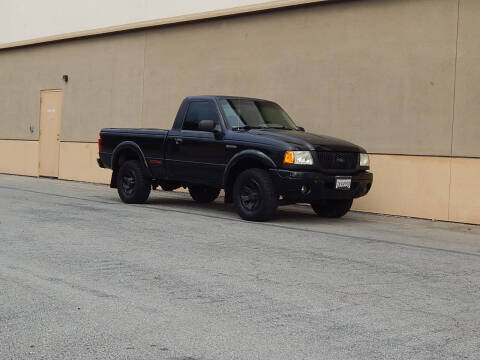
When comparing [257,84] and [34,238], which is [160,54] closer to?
[257,84]

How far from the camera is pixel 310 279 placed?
6406mm

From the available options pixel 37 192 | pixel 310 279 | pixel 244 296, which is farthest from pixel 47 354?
pixel 37 192

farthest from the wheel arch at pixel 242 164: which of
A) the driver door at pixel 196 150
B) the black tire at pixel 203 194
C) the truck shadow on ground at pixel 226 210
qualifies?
the black tire at pixel 203 194

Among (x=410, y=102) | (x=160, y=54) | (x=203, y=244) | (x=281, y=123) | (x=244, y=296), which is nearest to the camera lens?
(x=244, y=296)

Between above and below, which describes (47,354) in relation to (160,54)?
below

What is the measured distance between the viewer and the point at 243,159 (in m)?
11.1

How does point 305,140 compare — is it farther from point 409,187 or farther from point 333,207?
point 409,187

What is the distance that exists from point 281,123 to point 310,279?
19.3 ft

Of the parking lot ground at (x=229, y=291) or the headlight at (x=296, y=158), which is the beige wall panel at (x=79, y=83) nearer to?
the headlight at (x=296, y=158)

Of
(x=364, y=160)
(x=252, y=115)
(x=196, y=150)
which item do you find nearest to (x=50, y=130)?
(x=196, y=150)

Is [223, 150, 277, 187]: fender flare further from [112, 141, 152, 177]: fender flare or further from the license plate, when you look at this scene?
[112, 141, 152, 177]: fender flare

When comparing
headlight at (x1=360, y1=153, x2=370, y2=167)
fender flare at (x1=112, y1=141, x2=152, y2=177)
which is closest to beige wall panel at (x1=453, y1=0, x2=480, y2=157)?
headlight at (x1=360, y1=153, x2=370, y2=167)

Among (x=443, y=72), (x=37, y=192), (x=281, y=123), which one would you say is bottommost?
(x=37, y=192)

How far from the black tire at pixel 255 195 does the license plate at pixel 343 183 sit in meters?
0.89
